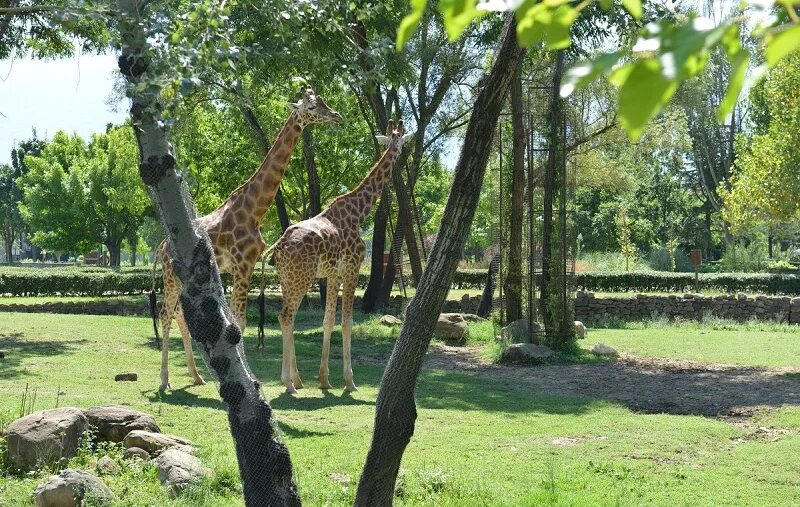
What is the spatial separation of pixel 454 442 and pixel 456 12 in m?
7.88

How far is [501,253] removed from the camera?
1872 centimetres

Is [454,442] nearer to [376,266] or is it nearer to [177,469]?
[177,469]

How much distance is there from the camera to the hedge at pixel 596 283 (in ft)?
95.4

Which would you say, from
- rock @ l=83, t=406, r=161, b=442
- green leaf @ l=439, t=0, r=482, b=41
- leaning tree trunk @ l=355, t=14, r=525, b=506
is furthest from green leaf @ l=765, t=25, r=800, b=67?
rock @ l=83, t=406, r=161, b=442

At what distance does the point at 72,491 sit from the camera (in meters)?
6.73

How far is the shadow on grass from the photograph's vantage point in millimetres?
12562

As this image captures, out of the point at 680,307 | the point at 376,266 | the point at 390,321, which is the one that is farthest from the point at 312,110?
the point at 680,307

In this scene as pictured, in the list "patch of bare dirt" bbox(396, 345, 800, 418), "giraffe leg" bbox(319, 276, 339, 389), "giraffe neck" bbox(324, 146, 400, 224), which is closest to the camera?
"patch of bare dirt" bbox(396, 345, 800, 418)

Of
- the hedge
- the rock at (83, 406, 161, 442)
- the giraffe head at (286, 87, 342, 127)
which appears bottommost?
the rock at (83, 406, 161, 442)

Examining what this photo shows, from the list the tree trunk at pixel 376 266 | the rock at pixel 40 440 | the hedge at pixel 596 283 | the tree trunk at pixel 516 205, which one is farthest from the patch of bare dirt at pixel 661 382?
the hedge at pixel 596 283

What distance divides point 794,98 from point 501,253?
21.5 feet

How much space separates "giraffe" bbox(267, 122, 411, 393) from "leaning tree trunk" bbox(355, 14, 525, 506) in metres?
6.40

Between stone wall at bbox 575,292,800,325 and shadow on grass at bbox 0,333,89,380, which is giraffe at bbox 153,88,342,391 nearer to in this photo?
shadow on grass at bbox 0,333,89,380

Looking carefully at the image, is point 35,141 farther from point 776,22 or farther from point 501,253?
point 776,22
